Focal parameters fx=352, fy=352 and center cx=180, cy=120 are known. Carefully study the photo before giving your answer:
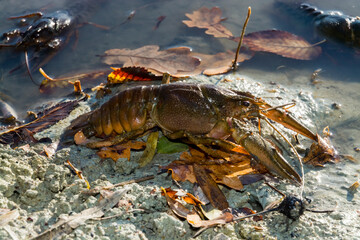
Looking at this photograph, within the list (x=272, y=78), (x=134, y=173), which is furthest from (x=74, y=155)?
(x=272, y=78)

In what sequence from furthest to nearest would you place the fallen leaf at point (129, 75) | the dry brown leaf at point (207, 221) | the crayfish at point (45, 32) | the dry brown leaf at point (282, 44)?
1. the crayfish at point (45, 32)
2. the dry brown leaf at point (282, 44)
3. the fallen leaf at point (129, 75)
4. the dry brown leaf at point (207, 221)

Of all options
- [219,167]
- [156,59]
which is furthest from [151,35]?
[219,167]

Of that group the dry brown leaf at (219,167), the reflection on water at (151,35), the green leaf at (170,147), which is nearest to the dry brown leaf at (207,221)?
the dry brown leaf at (219,167)

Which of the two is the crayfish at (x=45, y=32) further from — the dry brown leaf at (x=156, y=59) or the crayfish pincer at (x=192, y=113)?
the crayfish pincer at (x=192, y=113)

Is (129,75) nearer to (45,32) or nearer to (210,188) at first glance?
(210,188)

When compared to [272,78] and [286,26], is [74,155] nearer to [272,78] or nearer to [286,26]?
[272,78]

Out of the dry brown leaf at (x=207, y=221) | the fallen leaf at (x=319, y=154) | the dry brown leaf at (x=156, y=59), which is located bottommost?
the fallen leaf at (x=319, y=154)
